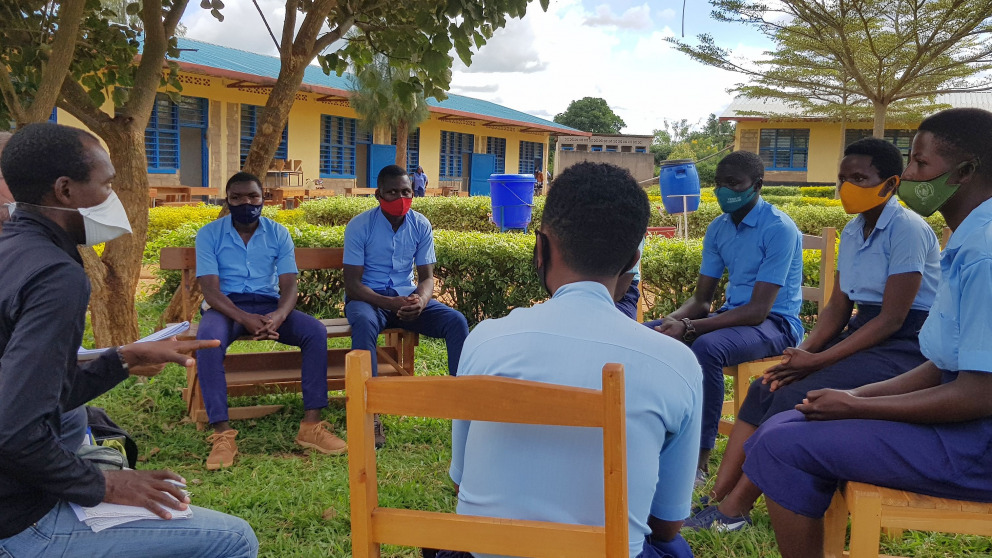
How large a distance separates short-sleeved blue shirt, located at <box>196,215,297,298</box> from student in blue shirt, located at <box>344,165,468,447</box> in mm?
416

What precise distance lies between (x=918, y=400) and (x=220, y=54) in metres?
21.7

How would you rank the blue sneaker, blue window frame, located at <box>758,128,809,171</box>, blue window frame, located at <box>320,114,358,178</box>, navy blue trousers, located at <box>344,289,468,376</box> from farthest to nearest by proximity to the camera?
blue window frame, located at <box>758,128,809,171</box> < blue window frame, located at <box>320,114,358,178</box> < navy blue trousers, located at <box>344,289,468,376</box> < the blue sneaker

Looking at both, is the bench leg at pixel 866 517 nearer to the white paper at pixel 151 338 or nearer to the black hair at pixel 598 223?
the black hair at pixel 598 223

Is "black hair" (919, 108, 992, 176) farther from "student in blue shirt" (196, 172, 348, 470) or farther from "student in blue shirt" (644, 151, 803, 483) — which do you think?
"student in blue shirt" (196, 172, 348, 470)

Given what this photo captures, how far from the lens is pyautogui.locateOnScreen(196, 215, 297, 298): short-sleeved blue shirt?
4.40 meters

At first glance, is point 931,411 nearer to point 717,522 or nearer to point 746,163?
point 717,522

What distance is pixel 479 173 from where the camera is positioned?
29.4 m

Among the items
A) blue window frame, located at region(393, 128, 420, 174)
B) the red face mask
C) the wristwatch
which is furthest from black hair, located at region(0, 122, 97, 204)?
blue window frame, located at region(393, 128, 420, 174)

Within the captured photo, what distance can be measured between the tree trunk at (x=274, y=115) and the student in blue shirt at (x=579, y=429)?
13.7 ft

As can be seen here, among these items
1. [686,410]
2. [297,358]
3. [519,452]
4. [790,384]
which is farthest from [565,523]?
[297,358]

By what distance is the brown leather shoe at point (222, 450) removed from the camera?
3.85 metres

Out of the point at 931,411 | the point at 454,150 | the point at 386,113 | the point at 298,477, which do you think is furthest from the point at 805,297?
the point at 454,150

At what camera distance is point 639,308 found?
4.53 m

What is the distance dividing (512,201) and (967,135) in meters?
9.41
